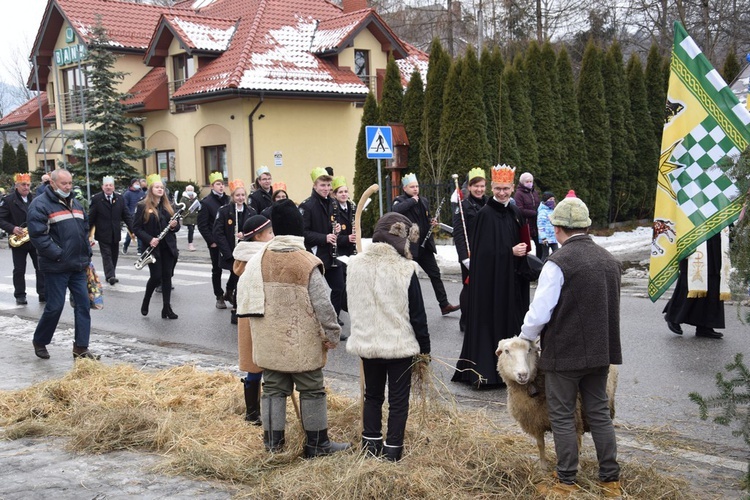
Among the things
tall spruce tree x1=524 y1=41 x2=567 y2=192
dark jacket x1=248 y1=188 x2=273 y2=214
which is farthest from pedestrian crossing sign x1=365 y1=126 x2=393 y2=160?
tall spruce tree x1=524 y1=41 x2=567 y2=192

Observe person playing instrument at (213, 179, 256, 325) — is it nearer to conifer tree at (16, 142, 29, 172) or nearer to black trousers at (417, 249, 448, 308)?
black trousers at (417, 249, 448, 308)

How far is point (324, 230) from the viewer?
999 cm

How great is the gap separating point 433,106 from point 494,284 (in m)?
13.8

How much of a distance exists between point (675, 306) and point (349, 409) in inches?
195

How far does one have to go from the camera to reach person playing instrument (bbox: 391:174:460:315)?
10.4 m

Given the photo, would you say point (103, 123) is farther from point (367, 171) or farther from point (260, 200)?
point (260, 200)

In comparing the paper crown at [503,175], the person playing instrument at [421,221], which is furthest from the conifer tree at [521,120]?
the paper crown at [503,175]

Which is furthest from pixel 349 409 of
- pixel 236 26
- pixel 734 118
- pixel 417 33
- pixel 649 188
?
pixel 417 33

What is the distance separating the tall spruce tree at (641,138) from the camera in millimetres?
23344

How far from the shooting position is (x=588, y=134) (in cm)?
2222

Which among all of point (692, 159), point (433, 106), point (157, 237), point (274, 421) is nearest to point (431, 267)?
point (157, 237)

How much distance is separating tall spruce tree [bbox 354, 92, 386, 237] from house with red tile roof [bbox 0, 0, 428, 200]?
5.68 m

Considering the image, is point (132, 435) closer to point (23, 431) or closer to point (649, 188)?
point (23, 431)

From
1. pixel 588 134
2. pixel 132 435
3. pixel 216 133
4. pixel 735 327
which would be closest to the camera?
pixel 132 435
